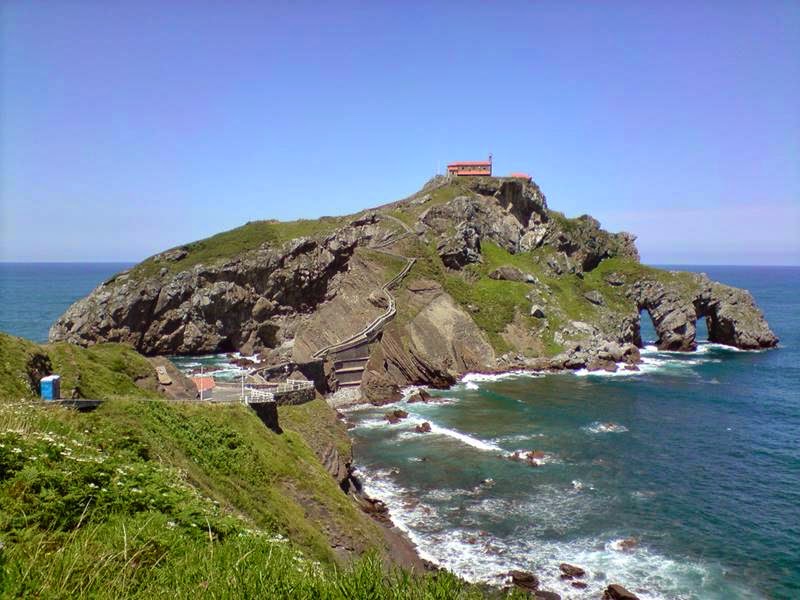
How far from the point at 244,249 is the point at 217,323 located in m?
15.6

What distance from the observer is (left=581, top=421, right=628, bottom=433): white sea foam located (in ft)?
183

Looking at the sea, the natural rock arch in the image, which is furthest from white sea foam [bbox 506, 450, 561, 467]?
the natural rock arch

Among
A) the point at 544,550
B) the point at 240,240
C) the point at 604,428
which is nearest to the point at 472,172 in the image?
the point at 240,240

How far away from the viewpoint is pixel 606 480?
143 ft

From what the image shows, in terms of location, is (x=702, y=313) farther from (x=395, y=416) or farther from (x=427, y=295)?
(x=395, y=416)

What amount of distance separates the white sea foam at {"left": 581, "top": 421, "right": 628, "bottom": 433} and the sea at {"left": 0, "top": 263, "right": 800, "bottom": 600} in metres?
0.30

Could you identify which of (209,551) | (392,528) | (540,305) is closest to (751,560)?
(392,528)

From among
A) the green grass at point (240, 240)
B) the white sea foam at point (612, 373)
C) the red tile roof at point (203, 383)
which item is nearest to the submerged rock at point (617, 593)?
the red tile roof at point (203, 383)

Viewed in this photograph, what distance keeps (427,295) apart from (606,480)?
4827 centimetres

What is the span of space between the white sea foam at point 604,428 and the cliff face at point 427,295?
23.2 m

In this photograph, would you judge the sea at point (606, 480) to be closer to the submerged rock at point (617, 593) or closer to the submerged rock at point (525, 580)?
the submerged rock at point (617, 593)

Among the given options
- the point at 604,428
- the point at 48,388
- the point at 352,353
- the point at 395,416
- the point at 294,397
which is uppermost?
the point at 48,388

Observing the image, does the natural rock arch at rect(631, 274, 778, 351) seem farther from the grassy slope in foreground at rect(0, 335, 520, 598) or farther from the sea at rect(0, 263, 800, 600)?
the grassy slope in foreground at rect(0, 335, 520, 598)

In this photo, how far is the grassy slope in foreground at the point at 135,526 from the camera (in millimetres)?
8344
